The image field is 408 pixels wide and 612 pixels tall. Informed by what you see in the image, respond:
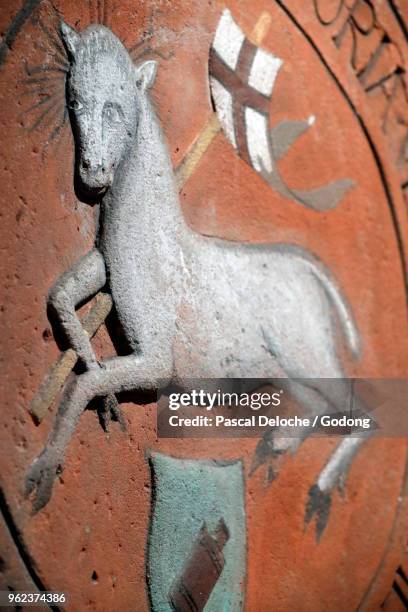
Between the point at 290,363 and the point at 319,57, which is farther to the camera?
the point at 319,57

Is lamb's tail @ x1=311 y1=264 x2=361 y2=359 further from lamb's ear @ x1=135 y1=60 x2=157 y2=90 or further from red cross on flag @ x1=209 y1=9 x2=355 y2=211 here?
lamb's ear @ x1=135 y1=60 x2=157 y2=90

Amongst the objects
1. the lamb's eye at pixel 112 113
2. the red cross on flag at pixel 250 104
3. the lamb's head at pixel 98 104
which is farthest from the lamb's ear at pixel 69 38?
the red cross on flag at pixel 250 104

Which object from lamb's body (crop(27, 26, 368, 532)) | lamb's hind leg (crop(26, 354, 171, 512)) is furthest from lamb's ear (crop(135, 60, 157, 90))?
lamb's hind leg (crop(26, 354, 171, 512))

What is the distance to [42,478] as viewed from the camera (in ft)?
6.07

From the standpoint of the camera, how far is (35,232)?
187 centimetres

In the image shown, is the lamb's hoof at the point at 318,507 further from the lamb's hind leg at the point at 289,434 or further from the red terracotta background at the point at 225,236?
the lamb's hind leg at the point at 289,434

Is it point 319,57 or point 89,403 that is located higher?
point 319,57

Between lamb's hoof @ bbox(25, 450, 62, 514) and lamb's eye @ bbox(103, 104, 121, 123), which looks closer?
lamb's hoof @ bbox(25, 450, 62, 514)

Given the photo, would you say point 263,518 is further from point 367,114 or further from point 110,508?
point 367,114

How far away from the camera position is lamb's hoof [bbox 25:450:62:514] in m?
1.83

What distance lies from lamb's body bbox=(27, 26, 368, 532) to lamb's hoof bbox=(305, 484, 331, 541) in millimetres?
178

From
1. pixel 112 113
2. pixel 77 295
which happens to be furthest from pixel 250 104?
pixel 77 295

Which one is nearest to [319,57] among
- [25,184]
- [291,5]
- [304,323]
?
[291,5]

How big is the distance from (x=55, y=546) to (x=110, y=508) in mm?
144
